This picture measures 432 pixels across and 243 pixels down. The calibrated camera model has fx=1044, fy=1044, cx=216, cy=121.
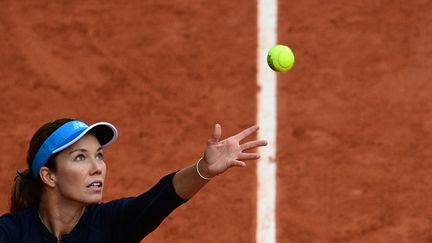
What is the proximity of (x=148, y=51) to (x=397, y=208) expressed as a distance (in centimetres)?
240

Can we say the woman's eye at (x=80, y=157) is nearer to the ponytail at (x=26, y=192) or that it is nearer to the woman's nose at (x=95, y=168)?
the woman's nose at (x=95, y=168)

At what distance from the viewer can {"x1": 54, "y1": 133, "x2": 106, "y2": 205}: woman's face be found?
4.95 meters

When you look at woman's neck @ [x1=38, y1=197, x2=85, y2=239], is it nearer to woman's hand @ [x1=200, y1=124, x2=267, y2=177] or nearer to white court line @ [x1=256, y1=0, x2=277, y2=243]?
woman's hand @ [x1=200, y1=124, x2=267, y2=177]

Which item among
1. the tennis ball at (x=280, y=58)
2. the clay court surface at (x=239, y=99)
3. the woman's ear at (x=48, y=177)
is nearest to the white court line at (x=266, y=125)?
the clay court surface at (x=239, y=99)

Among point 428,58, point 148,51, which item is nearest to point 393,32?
point 428,58

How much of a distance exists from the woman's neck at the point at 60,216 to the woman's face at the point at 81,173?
0.19 feet

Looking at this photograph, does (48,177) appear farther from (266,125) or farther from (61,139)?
(266,125)

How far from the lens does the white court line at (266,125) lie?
7.47m

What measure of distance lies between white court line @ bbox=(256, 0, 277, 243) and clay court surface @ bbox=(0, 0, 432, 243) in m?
0.06

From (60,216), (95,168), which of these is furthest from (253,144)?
(60,216)

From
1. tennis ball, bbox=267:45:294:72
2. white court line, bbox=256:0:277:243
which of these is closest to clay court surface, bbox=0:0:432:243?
white court line, bbox=256:0:277:243

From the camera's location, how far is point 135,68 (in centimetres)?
839

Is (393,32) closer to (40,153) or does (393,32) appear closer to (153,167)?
(153,167)

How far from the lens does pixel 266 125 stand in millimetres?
7973
